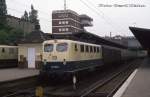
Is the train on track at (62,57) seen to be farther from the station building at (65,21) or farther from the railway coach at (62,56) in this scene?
the station building at (65,21)

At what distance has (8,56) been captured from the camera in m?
37.0

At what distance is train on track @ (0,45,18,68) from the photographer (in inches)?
1414

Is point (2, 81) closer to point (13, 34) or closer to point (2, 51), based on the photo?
point (2, 51)

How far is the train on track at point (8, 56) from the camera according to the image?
118 ft

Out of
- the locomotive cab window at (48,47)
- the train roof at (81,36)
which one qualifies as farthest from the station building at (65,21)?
the locomotive cab window at (48,47)

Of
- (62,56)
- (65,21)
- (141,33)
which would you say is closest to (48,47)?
(62,56)

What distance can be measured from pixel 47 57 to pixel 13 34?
5675 centimetres

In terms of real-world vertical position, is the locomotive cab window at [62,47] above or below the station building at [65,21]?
below

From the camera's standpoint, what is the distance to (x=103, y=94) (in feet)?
55.7

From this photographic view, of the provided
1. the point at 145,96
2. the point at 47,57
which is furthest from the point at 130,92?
the point at 47,57

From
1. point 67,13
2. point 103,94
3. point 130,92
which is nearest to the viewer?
point 130,92

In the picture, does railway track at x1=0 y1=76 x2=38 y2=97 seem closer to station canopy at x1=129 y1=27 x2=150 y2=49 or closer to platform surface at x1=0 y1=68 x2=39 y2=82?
platform surface at x1=0 y1=68 x2=39 y2=82

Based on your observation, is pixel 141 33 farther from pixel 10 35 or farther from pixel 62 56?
pixel 10 35

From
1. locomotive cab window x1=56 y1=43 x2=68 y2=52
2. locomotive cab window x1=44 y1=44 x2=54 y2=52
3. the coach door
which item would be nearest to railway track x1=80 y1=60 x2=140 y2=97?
locomotive cab window x1=56 y1=43 x2=68 y2=52
